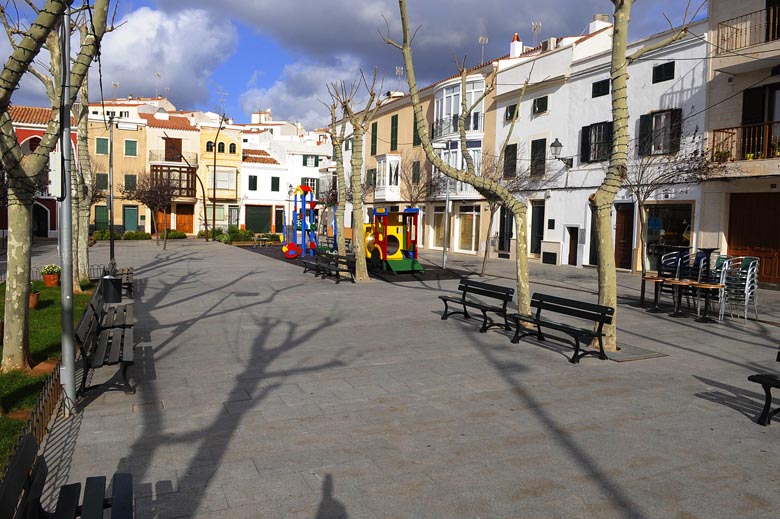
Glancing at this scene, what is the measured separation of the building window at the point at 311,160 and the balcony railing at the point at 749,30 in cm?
4478

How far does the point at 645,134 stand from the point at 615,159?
14834 millimetres

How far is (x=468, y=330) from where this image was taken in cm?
1070

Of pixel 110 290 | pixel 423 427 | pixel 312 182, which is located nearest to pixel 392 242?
pixel 110 290

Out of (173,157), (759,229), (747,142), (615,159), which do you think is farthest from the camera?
(173,157)

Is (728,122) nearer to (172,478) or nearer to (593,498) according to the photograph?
(593,498)

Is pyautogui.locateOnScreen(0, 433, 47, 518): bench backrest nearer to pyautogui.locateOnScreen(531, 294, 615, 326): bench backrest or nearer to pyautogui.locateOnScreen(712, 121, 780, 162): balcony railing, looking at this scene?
pyautogui.locateOnScreen(531, 294, 615, 326): bench backrest

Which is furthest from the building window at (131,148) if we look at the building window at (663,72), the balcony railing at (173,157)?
the building window at (663,72)

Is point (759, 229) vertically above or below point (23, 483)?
above

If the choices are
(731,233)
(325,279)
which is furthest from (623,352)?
(731,233)

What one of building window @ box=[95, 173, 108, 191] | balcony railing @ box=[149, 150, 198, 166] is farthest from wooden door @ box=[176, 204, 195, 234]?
building window @ box=[95, 173, 108, 191]

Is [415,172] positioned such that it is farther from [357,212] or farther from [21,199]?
[21,199]

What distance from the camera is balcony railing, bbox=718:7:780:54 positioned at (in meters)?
17.6

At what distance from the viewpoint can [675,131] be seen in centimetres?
2078

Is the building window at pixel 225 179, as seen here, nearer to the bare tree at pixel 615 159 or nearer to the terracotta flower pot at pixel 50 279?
the terracotta flower pot at pixel 50 279
